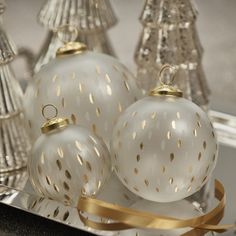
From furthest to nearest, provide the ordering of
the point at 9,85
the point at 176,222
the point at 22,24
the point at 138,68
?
the point at 22,24 → the point at 138,68 → the point at 9,85 → the point at 176,222

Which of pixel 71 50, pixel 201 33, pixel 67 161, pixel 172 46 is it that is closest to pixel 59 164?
pixel 67 161

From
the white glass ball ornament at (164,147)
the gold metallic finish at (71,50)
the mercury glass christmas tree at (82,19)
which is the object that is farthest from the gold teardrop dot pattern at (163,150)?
the mercury glass christmas tree at (82,19)

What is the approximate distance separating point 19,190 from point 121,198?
93 millimetres

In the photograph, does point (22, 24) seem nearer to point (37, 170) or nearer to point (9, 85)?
point (9, 85)

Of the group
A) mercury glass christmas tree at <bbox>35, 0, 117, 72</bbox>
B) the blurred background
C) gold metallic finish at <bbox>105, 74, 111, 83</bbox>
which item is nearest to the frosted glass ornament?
gold metallic finish at <bbox>105, 74, 111, 83</bbox>

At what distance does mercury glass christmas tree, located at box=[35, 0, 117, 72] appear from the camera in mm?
838

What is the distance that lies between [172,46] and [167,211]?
230 mm

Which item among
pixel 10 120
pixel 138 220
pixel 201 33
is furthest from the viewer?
pixel 201 33

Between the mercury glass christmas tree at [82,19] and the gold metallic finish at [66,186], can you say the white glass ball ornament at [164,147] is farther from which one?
the mercury glass christmas tree at [82,19]

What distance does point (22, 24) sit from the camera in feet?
4.11

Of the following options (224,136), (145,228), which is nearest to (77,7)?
(224,136)

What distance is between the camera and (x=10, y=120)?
74cm

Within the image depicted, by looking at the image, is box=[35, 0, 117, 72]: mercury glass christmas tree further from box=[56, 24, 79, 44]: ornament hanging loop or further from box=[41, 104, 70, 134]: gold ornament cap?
box=[41, 104, 70, 134]: gold ornament cap

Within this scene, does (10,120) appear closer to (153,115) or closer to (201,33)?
(153,115)
